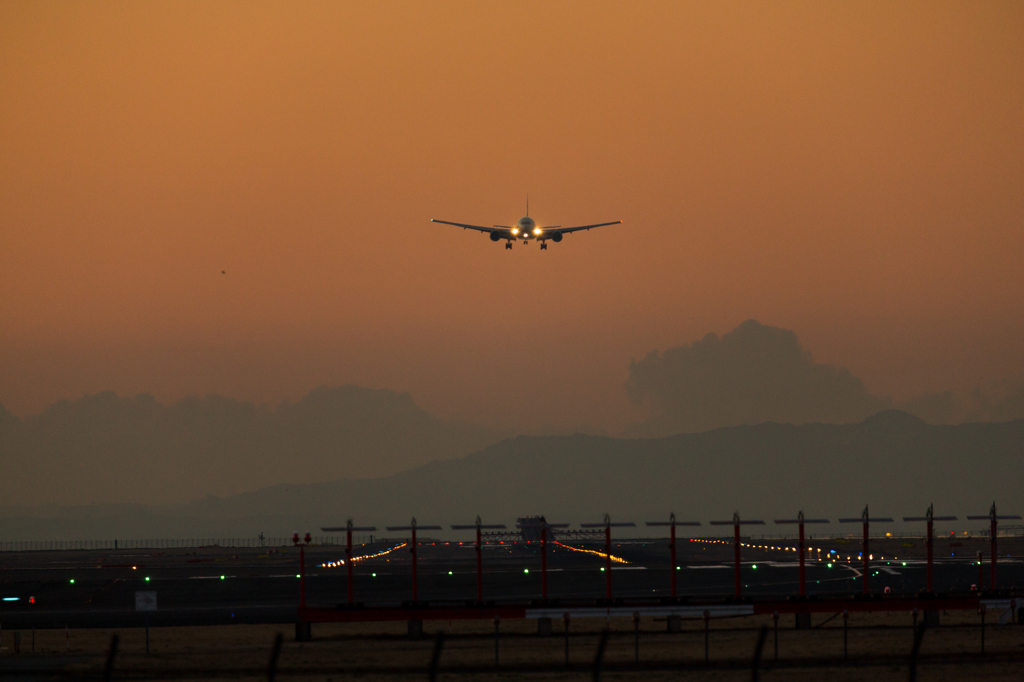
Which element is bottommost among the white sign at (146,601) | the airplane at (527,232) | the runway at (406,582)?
the runway at (406,582)

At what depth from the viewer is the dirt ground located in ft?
135

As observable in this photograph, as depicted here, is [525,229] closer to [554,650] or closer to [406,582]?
[406,582]

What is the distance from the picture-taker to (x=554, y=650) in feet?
159

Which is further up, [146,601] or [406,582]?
[146,601]


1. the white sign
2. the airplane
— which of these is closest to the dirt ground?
the white sign

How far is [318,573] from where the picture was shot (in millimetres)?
95500

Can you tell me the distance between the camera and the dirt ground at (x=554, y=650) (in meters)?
41.0

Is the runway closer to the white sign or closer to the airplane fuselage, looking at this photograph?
the white sign

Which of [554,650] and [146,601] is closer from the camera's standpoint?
[554,650]

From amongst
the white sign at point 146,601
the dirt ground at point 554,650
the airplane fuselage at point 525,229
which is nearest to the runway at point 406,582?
the dirt ground at point 554,650

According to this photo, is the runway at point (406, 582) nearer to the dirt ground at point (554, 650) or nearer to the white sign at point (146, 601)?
the dirt ground at point (554, 650)

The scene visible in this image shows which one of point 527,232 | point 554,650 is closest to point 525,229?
point 527,232

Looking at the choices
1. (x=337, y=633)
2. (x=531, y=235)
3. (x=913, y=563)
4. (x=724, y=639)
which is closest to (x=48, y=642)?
(x=337, y=633)

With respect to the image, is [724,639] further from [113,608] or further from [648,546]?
[648,546]
